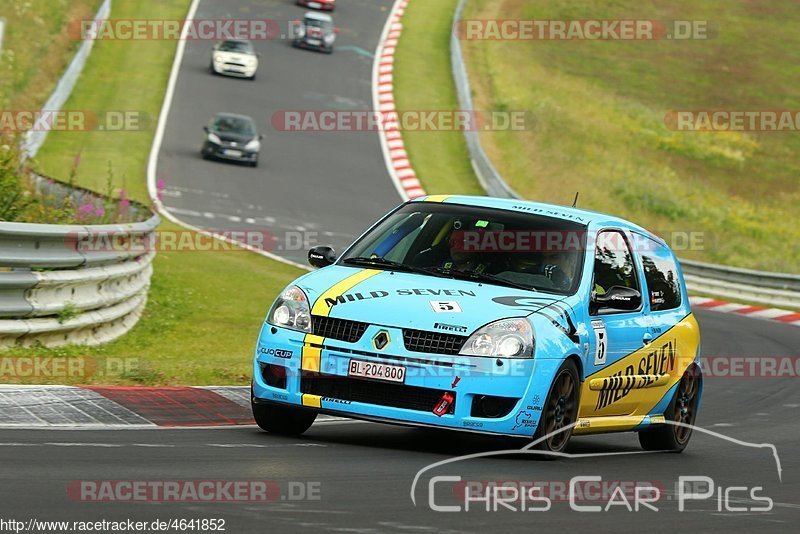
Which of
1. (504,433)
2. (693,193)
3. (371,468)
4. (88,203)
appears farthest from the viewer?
(693,193)

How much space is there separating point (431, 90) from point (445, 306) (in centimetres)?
3632

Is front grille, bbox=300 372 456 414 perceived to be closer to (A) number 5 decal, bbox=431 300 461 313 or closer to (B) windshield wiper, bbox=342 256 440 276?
(A) number 5 decal, bbox=431 300 461 313

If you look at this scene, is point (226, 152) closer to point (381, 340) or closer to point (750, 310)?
point (750, 310)

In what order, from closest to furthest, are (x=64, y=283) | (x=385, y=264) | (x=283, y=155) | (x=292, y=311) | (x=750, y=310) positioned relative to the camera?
(x=292, y=311) → (x=385, y=264) → (x=64, y=283) → (x=750, y=310) → (x=283, y=155)

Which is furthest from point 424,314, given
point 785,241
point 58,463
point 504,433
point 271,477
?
point 785,241

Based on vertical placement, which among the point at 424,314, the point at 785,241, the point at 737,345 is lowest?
the point at 785,241

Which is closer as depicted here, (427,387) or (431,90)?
(427,387)

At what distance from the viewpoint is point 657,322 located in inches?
416

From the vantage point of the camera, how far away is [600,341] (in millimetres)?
9617

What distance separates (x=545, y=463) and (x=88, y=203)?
324 inches

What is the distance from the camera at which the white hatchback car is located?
4384 cm

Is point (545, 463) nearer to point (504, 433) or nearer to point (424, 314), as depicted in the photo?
point (504, 433)

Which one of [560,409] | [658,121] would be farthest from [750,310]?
[658,121]

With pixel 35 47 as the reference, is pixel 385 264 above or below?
above
